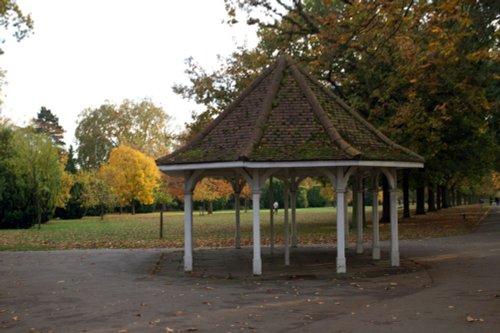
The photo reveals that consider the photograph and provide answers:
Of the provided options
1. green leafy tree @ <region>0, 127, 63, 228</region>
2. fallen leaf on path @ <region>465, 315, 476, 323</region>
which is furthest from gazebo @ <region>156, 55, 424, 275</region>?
green leafy tree @ <region>0, 127, 63, 228</region>

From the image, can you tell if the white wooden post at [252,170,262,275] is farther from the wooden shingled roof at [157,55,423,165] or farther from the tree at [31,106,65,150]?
the tree at [31,106,65,150]

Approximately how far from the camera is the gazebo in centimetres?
1541

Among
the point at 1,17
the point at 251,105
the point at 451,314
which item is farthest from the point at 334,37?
the point at 1,17

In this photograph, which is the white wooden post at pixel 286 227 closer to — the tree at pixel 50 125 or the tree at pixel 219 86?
the tree at pixel 219 86

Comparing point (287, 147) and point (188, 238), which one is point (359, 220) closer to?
point (287, 147)

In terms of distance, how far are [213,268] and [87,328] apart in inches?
320

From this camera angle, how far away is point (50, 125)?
102 meters

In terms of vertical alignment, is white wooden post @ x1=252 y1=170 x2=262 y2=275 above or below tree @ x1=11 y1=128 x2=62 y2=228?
below

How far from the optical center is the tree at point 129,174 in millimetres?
67250

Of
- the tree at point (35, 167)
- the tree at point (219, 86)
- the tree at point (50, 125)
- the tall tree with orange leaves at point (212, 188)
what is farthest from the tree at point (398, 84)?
the tree at point (50, 125)

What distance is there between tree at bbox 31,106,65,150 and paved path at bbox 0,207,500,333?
264ft

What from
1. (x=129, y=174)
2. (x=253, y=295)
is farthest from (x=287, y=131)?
(x=129, y=174)

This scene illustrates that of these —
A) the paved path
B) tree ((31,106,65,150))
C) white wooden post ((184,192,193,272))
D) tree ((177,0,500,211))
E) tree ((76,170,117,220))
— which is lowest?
the paved path

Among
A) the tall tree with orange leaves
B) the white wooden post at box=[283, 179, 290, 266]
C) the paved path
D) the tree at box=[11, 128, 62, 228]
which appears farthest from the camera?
the tall tree with orange leaves
